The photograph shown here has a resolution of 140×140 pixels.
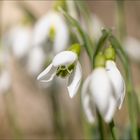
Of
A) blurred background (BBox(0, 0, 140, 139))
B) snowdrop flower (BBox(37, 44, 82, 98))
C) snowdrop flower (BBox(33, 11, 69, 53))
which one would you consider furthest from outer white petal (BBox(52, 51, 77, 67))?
snowdrop flower (BBox(33, 11, 69, 53))

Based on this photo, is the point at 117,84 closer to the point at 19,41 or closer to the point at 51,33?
the point at 51,33

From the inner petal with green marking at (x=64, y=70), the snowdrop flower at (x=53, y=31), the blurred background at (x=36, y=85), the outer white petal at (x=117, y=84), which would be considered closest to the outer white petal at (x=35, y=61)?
the blurred background at (x=36, y=85)

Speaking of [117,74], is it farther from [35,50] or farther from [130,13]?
[130,13]

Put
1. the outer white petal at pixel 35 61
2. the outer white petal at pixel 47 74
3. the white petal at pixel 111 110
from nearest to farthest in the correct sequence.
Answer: the white petal at pixel 111 110 < the outer white petal at pixel 47 74 < the outer white petal at pixel 35 61

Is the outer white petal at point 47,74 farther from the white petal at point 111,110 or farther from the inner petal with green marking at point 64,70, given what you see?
the white petal at point 111,110

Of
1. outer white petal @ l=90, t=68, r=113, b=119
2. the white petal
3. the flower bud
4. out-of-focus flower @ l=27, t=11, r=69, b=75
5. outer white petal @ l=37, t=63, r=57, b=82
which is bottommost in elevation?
the white petal

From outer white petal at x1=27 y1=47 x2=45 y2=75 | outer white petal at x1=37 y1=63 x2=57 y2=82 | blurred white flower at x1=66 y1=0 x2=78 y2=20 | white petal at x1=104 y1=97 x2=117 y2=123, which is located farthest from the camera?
outer white petal at x1=27 y1=47 x2=45 y2=75

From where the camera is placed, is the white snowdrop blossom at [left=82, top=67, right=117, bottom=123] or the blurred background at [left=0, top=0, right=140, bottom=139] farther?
the blurred background at [left=0, top=0, right=140, bottom=139]

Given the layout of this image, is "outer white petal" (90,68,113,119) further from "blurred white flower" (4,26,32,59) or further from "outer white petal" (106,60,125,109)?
"blurred white flower" (4,26,32,59)
